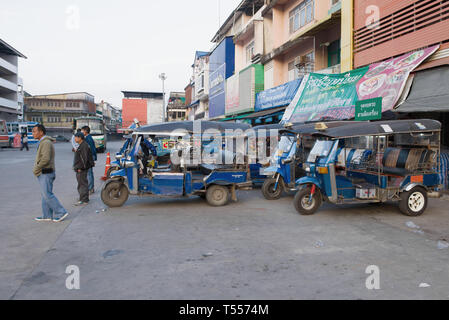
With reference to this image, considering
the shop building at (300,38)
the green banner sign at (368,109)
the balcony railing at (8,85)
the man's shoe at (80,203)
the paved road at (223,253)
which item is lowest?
the paved road at (223,253)

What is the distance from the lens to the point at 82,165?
351 inches

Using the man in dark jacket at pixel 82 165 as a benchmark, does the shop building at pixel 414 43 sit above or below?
above

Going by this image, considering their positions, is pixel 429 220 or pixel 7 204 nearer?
pixel 429 220

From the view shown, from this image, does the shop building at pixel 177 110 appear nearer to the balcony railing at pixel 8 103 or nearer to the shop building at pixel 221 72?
the balcony railing at pixel 8 103

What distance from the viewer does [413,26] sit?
37.0 feet

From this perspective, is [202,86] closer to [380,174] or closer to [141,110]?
[141,110]

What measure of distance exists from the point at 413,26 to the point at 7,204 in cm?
1308

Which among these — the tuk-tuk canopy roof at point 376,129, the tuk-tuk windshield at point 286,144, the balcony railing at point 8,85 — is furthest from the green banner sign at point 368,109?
the balcony railing at point 8,85

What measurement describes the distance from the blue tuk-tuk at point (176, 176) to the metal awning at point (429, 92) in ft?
16.4

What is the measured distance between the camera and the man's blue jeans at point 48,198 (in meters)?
6.95

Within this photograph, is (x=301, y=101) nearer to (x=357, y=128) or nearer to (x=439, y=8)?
(x=439, y=8)

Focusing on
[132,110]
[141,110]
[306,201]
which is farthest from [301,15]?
[132,110]

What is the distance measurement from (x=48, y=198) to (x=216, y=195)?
12.8ft

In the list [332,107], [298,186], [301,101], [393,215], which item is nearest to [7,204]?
[298,186]
